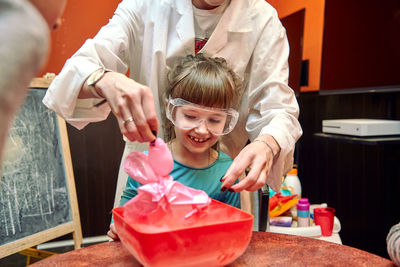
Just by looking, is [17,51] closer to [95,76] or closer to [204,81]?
[95,76]

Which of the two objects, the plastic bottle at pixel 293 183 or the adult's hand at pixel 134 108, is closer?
the adult's hand at pixel 134 108

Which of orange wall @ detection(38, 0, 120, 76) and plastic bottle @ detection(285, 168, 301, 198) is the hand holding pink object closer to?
plastic bottle @ detection(285, 168, 301, 198)

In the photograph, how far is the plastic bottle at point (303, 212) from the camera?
6.99 feet

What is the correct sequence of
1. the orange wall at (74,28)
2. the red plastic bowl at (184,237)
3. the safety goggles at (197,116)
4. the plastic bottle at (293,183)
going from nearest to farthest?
the red plastic bowl at (184,237)
the safety goggles at (197,116)
the plastic bottle at (293,183)
the orange wall at (74,28)

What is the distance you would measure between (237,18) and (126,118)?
86cm

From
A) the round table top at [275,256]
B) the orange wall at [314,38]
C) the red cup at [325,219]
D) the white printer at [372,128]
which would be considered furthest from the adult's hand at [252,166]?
the orange wall at [314,38]

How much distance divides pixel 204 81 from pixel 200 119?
19 centimetres

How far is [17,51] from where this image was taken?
297 mm

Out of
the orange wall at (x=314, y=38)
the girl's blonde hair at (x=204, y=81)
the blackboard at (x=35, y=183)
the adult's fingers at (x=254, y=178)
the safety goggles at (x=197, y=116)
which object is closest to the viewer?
the adult's fingers at (x=254, y=178)

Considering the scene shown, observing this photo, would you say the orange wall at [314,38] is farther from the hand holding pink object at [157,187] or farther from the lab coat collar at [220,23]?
the hand holding pink object at [157,187]

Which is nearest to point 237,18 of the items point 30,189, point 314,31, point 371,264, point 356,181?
point 371,264

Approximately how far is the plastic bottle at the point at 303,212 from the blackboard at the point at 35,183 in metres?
1.35

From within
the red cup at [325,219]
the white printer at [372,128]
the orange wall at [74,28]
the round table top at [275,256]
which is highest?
the orange wall at [74,28]

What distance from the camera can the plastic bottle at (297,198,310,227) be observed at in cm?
213
